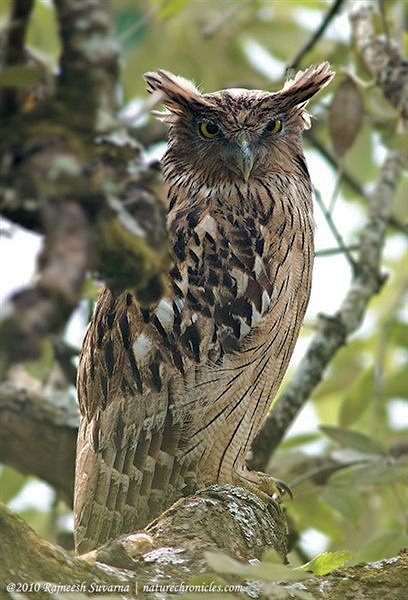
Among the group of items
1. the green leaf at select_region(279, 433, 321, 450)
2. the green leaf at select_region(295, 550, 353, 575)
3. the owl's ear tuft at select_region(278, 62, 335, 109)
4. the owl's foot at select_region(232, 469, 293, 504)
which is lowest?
the green leaf at select_region(295, 550, 353, 575)

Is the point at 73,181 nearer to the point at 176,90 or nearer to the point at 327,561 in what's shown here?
the point at 327,561

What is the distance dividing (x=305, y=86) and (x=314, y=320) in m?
1.63

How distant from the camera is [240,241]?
4.11m

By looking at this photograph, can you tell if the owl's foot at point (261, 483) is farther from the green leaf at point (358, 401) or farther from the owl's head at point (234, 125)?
the owl's head at point (234, 125)

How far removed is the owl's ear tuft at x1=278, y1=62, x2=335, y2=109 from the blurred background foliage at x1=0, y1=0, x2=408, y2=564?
0.49ft

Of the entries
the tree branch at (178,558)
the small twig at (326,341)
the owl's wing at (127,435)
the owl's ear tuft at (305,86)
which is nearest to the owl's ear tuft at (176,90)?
the owl's ear tuft at (305,86)

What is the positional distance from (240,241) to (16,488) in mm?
1838

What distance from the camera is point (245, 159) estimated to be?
4.24 metres

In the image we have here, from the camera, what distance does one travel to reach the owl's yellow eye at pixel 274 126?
14.5ft

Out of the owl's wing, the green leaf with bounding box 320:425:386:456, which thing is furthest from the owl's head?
the green leaf with bounding box 320:425:386:456

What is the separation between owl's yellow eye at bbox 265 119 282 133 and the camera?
4414mm

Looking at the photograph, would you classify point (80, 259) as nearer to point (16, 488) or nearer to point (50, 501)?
point (16, 488)

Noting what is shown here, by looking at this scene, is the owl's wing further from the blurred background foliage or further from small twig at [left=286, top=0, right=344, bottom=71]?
small twig at [left=286, top=0, right=344, bottom=71]

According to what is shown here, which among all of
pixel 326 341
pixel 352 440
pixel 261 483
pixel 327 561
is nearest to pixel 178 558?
pixel 327 561
